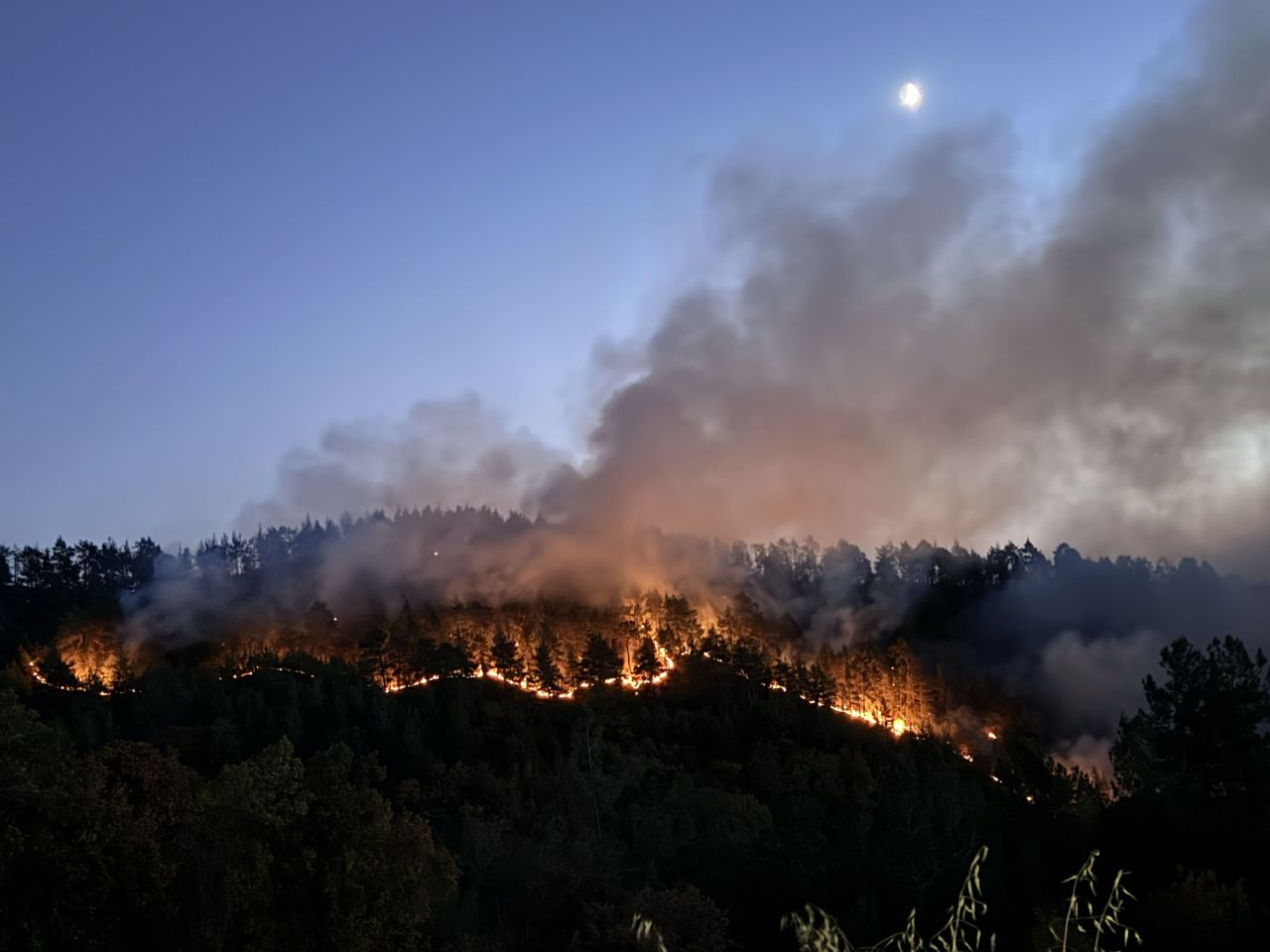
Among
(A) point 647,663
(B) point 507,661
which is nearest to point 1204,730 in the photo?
(A) point 647,663

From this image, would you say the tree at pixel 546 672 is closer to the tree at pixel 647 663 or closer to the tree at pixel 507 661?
the tree at pixel 507 661

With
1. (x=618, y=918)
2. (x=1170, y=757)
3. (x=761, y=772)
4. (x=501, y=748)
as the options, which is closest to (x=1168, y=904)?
(x=618, y=918)

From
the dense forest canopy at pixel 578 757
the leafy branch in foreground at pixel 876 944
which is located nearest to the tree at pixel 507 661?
the dense forest canopy at pixel 578 757

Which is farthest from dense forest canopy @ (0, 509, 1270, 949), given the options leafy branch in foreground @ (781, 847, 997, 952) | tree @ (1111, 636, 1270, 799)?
leafy branch in foreground @ (781, 847, 997, 952)

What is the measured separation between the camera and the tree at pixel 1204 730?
69125mm

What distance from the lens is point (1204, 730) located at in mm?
71125

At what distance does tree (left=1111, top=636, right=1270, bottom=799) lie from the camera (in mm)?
69125

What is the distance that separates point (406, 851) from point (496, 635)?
323ft

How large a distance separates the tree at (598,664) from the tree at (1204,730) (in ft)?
219

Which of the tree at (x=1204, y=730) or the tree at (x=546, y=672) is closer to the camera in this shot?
the tree at (x=1204, y=730)

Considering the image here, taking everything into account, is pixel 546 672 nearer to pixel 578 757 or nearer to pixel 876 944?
pixel 578 757

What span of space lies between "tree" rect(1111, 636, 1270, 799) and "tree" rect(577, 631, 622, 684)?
2628 inches

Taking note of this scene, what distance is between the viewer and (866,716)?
133250 mm

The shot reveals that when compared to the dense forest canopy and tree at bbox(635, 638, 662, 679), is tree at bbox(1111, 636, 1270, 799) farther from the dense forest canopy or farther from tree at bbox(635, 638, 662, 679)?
tree at bbox(635, 638, 662, 679)
